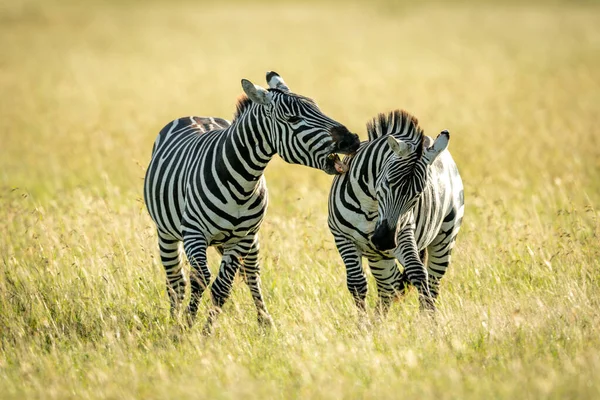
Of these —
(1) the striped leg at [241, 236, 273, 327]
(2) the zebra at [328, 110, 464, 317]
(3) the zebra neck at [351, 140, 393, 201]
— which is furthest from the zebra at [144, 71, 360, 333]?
(2) the zebra at [328, 110, 464, 317]

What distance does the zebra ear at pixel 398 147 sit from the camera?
6465 mm

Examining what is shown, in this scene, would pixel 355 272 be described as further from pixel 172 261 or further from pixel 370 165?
pixel 172 261

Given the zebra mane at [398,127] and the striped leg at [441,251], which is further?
the striped leg at [441,251]

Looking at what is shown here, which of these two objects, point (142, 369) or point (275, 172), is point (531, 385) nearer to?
point (142, 369)

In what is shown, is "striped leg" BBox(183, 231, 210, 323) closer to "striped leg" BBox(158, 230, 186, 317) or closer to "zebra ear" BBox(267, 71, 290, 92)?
"striped leg" BBox(158, 230, 186, 317)

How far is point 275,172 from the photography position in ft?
55.8

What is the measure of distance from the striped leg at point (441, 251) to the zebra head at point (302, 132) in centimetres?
160

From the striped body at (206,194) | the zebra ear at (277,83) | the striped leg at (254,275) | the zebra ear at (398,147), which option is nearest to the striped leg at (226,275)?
the striped body at (206,194)

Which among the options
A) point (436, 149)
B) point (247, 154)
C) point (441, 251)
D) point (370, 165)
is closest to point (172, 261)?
point (247, 154)

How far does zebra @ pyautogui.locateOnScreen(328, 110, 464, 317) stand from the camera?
21.4ft

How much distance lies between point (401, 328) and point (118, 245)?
14.5ft

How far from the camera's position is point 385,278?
7.70 m

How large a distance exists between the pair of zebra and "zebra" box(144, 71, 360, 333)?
0.01 m

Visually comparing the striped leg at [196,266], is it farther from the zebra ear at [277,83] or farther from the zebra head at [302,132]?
the zebra ear at [277,83]
